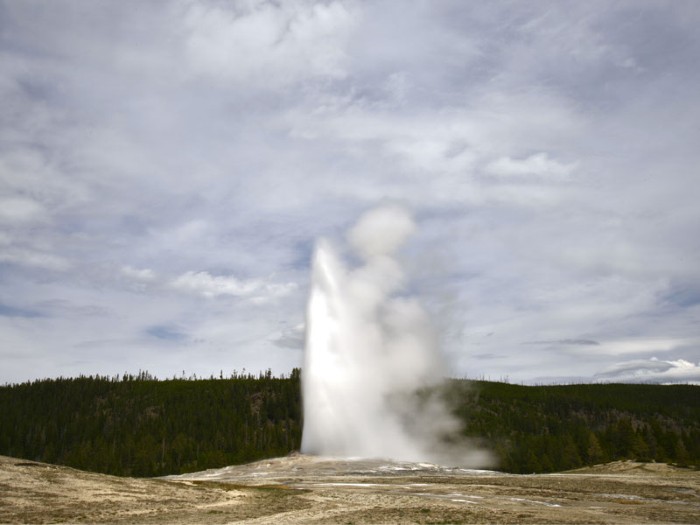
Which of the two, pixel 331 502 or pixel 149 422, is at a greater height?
pixel 149 422

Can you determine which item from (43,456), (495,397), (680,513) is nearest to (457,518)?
(680,513)

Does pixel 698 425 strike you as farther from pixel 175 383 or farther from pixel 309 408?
pixel 175 383

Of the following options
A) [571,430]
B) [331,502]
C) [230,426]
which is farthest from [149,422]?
[331,502]

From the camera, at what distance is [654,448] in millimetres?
90062

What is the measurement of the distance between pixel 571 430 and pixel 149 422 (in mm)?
105908

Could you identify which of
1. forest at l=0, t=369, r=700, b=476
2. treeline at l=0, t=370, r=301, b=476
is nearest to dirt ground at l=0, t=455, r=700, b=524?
forest at l=0, t=369, r=700, b=476

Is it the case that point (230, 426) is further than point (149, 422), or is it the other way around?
point (149, 422)

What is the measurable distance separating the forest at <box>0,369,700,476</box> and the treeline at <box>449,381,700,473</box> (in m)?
0.28

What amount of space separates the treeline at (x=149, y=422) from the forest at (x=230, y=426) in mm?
326

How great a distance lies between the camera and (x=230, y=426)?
130375mm

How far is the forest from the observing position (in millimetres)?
93625

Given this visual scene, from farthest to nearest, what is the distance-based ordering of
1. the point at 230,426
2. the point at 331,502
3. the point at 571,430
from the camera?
1. the point at 571,430
2. the point at 230,426
3. the point at 331,502

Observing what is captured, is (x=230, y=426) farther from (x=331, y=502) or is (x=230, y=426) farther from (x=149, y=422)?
(x=331, y=502)

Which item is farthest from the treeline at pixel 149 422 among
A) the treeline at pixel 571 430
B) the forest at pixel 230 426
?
the treeline at pixel 571 430
